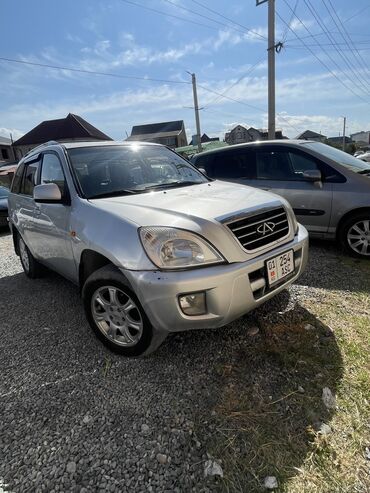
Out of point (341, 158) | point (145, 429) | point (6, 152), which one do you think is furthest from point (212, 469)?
point (6, 152)

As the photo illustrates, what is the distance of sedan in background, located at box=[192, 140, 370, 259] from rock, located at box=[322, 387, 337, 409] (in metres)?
2.68

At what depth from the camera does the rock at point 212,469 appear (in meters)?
1.59

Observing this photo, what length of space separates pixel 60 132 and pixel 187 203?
41072 millimetres

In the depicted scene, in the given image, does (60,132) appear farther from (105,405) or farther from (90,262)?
(105,405)

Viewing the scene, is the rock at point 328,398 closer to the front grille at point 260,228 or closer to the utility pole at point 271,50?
the front grille at point 260,228

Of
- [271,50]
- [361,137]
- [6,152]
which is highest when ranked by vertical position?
[271,50]

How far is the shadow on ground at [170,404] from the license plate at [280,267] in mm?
538

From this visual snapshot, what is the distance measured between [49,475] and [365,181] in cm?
439

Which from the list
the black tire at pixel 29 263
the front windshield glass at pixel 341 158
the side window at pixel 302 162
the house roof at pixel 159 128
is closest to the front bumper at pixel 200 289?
the black tire at pixel 29 263

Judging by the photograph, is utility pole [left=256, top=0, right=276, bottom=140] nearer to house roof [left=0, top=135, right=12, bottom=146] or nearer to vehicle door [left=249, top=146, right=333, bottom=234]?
vehicle door [left=249, top=146, right=333, bottom=234]

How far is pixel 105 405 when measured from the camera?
2078mm

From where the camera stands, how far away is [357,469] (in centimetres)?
156

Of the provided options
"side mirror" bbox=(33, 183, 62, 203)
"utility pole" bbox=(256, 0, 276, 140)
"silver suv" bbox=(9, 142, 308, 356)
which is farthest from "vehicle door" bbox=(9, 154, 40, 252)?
"utility pole" bbox=(256, 0, 276, 140)

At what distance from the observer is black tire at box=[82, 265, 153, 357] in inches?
88.0
